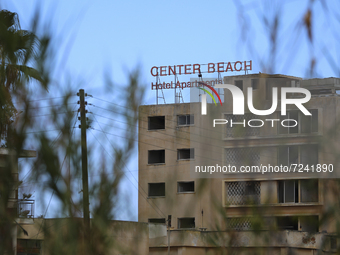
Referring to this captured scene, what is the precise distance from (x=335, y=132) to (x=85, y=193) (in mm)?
Answer: 1325

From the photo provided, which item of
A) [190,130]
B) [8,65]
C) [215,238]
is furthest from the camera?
[190,130]

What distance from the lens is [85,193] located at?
305 cm

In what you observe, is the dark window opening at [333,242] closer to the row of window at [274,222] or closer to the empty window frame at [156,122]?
the row of window at [274,222]

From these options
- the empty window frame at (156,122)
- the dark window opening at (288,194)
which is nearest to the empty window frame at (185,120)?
the empty window frame at (156,122)

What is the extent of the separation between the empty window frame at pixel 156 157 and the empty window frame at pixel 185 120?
239cm

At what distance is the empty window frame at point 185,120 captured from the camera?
1438 inches

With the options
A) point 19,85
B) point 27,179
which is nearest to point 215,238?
point 27,179

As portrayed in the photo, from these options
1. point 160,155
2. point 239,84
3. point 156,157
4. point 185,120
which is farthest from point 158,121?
point 239,84

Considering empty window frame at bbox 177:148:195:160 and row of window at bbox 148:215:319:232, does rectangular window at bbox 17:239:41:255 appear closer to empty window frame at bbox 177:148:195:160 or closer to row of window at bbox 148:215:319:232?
row of window at bbox 148:215:319:232

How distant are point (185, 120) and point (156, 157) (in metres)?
3.32

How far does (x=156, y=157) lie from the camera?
3803 centimetres

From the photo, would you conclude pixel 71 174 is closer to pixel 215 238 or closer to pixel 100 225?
pixel 100 225

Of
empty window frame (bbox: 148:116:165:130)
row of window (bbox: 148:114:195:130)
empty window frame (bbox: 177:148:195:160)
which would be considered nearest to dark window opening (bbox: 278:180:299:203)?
empty window frame (bbox: 177:148:195:160)

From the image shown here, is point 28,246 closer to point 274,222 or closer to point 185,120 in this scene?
point 274,222
